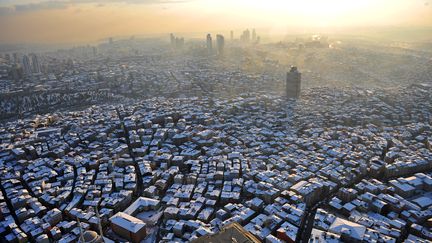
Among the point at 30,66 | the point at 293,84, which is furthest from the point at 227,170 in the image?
the point at 30,66

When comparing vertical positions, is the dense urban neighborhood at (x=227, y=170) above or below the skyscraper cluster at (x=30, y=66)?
below

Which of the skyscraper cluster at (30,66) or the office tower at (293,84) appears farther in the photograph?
the skyscraper cluster at (30,66)

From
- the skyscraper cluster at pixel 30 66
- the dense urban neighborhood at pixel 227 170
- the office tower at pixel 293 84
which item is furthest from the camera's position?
the skyscraper cluster at pixel 30 66

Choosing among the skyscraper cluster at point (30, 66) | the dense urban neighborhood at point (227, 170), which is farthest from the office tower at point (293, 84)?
the skyscraper cluster at point (30, 66)

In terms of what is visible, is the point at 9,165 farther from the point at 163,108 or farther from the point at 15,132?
the point at 163,108

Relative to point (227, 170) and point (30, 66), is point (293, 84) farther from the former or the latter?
point (30, 66)

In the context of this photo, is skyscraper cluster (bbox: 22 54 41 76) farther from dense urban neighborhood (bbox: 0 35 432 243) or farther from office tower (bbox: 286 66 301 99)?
office tower (bbox: 286 66 301 99)

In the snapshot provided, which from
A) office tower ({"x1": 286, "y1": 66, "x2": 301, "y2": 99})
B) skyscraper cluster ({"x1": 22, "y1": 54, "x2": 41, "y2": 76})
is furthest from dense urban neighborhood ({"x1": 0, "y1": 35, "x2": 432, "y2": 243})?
skyscraper cluster ({"x1": 22, "y1": 54, "x2": 41, "y2": 76})

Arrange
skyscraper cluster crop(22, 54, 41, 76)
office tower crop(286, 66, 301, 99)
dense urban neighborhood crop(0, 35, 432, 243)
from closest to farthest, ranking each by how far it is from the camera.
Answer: dense urban neighborhood crop(0, 35, 432, 243) → office tower crop(286, 66, 301, 99) → skyscraper cluster crop(22, 54, 41, 76)

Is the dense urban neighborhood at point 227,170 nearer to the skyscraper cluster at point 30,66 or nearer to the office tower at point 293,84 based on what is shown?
the office tower at point 293,84

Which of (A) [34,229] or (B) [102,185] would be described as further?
(B) [102,185]

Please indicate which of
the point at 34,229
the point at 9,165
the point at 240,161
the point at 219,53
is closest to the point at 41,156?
the point at 9,165
